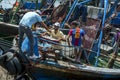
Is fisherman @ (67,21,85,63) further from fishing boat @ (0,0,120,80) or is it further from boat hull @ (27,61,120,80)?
boat hull @ (27,61,120,80)

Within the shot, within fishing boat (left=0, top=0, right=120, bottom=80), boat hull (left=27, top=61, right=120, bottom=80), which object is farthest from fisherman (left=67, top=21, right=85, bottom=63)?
boat hull (left=27, top=61, right=120, bottom=80)

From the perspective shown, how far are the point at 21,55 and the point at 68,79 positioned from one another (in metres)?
1.61

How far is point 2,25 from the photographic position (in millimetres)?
13773

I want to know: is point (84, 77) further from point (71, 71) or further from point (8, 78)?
point (8, 78)

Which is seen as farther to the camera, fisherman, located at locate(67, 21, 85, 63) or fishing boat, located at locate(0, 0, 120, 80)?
fisherman, located at locate(67, 21, 85, 63)

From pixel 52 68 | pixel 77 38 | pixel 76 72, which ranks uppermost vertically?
pixel 77 38

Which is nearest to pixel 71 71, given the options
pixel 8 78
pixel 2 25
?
pixel 8 78

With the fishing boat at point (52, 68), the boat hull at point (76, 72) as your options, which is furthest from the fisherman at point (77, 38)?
the boat hull at point (76, 72)

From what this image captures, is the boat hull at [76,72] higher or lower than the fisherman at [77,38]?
lower

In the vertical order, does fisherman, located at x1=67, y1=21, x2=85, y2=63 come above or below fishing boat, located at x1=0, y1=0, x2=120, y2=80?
above

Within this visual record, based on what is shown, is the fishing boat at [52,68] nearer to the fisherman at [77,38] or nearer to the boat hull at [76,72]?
the boat hull at [76,72]

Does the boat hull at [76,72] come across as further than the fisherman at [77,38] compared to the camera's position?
No

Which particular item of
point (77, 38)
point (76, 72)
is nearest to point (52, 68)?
point (76, 72)

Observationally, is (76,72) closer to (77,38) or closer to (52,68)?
(52,68)
